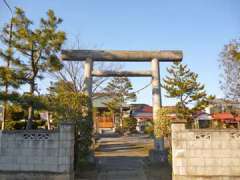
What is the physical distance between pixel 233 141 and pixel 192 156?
1.25 meters

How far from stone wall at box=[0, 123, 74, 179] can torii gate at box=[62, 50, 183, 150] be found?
12.3 feet

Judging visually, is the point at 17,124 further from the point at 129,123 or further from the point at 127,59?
the point at 129,123

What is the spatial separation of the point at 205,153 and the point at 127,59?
5771 millimetres

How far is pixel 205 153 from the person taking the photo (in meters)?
7.66

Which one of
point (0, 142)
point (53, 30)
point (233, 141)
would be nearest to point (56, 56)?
point (53, 30)

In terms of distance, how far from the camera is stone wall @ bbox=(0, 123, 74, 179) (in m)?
7.88

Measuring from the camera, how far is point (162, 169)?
1035 cm

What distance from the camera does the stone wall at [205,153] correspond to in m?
7.55

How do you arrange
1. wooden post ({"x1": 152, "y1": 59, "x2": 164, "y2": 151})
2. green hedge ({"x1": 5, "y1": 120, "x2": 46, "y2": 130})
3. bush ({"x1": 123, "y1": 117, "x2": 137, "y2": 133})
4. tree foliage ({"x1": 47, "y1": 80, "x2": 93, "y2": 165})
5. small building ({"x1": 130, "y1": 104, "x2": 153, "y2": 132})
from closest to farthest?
tree foliage ({"x1": 47, "y1": 80, "x2": 93, "y2": 165}) → wooden post ({"x1": 152, "y1": 59, "x2": 164, "y2": 151}) → green hedge ({"x1": 5, "y1": 120, "x2": 46, "y2": 130}) → bush ({"x1": 123, "y1": 117, "x2": 137, "y2": 133}) → small building ({"x1": 130, "y1": 104, "x2": 153, "y2": 132})

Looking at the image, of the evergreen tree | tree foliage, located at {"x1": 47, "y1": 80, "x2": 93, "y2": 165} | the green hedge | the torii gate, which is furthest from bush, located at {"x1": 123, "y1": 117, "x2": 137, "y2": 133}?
tree foliage, located at {"x1": 47, "y1": 80, "x2": 93, "y2": 165}

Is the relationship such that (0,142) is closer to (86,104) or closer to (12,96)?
(12,96)

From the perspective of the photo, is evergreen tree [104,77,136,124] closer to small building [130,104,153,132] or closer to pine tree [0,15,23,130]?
small building [130,104,153,132]

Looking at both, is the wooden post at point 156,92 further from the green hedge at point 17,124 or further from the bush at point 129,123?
the bush at point 129,123

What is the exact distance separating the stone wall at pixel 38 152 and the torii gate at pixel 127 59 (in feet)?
12.3
